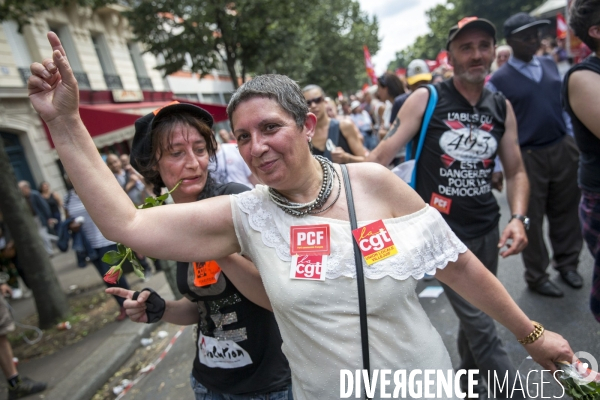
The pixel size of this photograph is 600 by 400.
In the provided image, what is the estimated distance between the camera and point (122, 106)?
15367mm

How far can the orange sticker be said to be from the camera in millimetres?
1646

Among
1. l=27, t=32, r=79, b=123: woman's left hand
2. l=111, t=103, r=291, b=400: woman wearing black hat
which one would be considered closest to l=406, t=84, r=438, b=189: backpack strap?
l=111, t=103, r=291, b=400: woman wearing black hat

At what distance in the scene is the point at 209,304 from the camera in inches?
70.0

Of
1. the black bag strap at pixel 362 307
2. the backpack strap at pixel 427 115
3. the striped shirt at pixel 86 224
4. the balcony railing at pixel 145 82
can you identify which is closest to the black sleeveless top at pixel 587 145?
the backpack strap at pixel 427 115

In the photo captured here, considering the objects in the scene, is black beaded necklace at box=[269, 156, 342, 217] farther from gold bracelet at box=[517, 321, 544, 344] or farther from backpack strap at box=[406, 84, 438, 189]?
backpack strap at box=[406, 84, 438, 189]

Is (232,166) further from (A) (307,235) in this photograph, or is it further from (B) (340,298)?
(B) (340,298)

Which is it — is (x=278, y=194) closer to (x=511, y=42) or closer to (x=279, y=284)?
(x=279, y=284)

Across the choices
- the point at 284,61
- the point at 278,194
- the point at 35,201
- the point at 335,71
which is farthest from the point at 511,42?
the point at 335,71

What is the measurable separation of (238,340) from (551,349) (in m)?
1.25

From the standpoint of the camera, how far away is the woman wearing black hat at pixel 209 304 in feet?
5.75

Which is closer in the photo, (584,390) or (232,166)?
(584,390)

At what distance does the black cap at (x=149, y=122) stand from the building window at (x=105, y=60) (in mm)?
16353

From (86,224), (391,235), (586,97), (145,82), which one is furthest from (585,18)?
(145,82)

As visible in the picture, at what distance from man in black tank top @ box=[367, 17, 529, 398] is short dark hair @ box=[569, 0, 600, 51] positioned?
41 cm
